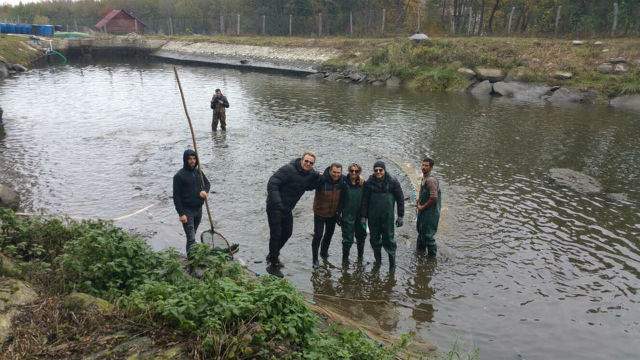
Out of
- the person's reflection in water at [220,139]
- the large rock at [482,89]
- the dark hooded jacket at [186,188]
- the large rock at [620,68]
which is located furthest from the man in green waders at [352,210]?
the large rock at [620,68]

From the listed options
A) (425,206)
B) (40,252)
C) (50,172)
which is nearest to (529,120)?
(425,206)

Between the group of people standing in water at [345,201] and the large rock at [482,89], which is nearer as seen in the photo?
the group of people standing in water at [345,201]

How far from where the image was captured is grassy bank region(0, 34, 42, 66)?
147 feet

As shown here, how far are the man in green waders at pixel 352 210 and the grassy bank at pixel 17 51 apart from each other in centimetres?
4479

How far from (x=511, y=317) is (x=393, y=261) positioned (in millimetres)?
2254

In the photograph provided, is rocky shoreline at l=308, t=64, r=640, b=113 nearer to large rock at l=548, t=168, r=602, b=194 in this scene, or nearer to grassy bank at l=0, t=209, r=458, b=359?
large rock at l=548, t=168, r=602, b=194

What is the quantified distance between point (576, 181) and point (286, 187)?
9.68 m

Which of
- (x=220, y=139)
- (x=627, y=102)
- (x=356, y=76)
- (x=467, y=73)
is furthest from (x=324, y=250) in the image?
(x=356, y=76)

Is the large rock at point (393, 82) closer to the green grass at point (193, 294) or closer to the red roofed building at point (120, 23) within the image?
the green grass at point (193, 294)

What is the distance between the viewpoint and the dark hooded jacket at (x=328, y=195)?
8688mm

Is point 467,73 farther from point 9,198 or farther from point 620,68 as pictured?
point 9,198

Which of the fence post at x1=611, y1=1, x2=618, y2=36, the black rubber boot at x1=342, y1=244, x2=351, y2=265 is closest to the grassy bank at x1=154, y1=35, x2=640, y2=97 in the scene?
the fence post at x1=611, y1=1, x2=618, y2=36

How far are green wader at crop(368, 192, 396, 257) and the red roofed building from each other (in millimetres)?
80875

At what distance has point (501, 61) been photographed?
109ft
